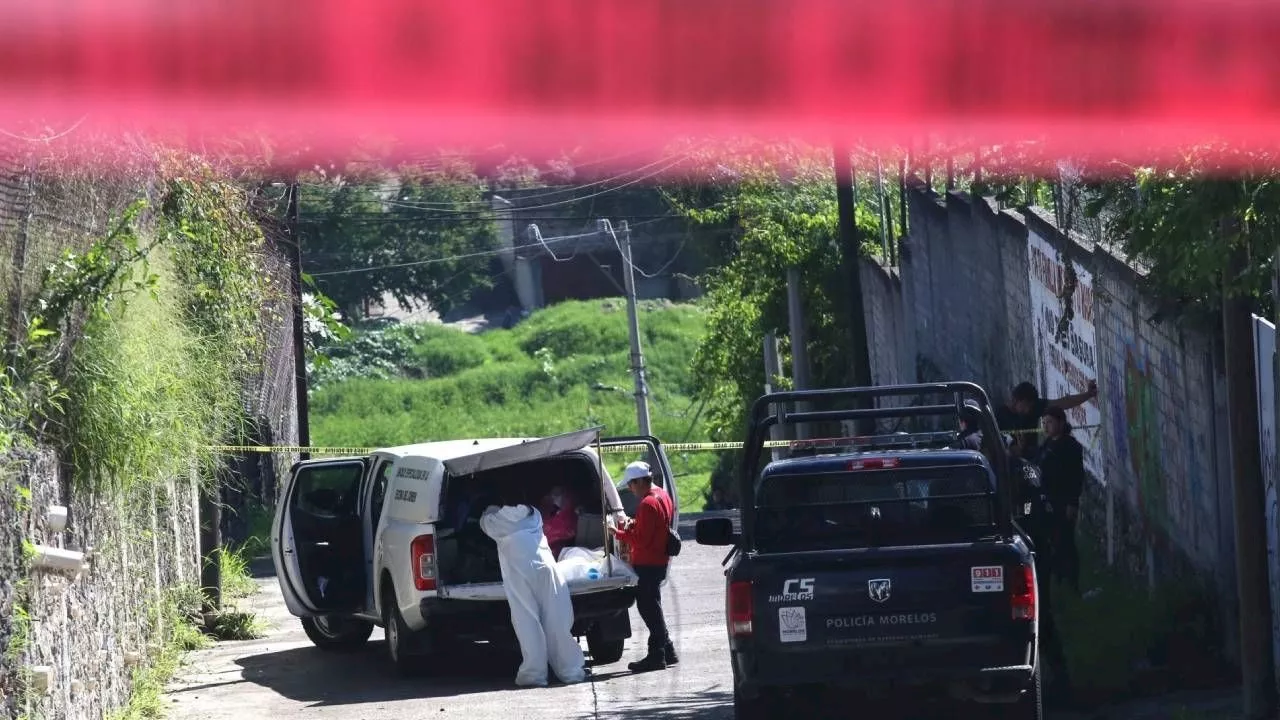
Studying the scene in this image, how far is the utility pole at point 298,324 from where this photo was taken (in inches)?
839

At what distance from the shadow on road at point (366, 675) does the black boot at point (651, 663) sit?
91 centimetres

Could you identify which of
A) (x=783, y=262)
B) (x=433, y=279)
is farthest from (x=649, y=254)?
(x=783, y=262)

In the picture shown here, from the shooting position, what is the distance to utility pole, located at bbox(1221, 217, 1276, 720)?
8.11m

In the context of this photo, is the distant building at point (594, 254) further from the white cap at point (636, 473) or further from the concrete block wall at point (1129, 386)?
the white cap at point (636, 473)

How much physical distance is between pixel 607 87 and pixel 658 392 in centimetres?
4958

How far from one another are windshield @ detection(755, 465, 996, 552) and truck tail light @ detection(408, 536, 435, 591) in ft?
11.7

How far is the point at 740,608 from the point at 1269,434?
338cm

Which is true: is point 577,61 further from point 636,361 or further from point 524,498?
point 636,361

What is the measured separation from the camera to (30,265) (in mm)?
8555

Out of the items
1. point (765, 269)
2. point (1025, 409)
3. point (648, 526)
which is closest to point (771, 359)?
point (765, 269)

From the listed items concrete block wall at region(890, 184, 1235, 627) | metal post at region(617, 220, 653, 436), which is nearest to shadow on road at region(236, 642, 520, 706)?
concrete block wall at region(890, 184, 1235, 627)

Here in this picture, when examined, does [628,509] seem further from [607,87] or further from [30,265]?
[607,87]

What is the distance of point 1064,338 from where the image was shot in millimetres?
15047

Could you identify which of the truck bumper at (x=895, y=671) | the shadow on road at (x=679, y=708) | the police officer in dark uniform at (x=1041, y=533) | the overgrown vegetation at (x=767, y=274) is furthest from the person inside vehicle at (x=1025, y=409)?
the overgrown vegetation at (x=767, y=274)
